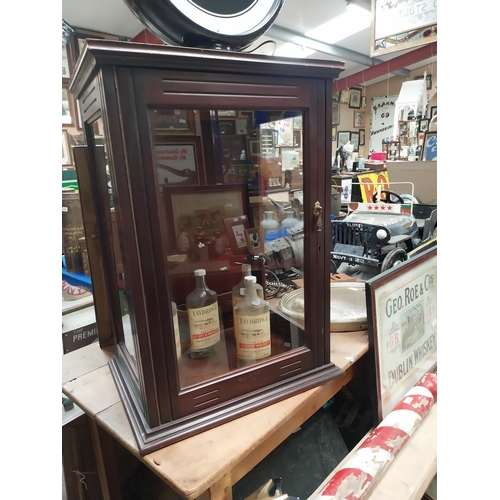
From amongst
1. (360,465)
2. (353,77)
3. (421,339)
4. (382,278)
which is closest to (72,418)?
(360,465)

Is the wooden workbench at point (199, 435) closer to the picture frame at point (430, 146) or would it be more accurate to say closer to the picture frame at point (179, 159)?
the picture frame at point (179, 159)

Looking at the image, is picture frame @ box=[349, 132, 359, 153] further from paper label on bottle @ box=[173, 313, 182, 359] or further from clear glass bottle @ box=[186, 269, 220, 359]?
paper label on bottle @ box=[173, 313, 182, 359]

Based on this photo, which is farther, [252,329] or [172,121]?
[252,329]

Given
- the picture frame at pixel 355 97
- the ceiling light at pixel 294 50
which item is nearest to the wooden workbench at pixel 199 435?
the ceiling light at pixel 294 50

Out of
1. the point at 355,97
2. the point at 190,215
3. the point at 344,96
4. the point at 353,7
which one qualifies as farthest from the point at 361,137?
the point at 190,215

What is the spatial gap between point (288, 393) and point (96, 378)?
45 centimetres

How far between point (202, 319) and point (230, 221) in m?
0.28

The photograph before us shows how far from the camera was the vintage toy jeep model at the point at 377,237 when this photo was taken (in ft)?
4.92

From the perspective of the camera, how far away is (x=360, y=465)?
0.71 metres

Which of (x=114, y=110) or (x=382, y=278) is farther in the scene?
(x=382, y=278)

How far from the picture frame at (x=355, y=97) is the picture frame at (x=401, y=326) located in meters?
7.08

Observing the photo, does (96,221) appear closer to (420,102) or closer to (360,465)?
(360,465)

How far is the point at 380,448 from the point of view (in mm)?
747

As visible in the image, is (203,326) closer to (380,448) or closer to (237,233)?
(237,233)
